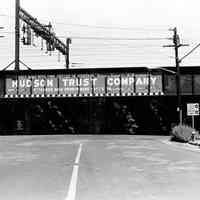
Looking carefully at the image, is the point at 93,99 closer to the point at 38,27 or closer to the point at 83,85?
the point at 83,85

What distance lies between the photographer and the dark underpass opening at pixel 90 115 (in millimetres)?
50375

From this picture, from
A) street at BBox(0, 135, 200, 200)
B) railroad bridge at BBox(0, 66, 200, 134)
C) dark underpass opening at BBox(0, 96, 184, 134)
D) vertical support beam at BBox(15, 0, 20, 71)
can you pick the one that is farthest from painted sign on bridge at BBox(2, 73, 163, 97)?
street at BBox(0, 135, 200, 200)

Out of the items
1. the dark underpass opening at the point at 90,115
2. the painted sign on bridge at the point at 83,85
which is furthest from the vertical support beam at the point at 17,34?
the dark underpass opening at the point at 90,115

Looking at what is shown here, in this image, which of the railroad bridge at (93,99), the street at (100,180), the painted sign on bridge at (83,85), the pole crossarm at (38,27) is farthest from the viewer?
the railroad bridge at (93,99)

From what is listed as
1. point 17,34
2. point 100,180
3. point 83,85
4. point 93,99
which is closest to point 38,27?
point 17,34

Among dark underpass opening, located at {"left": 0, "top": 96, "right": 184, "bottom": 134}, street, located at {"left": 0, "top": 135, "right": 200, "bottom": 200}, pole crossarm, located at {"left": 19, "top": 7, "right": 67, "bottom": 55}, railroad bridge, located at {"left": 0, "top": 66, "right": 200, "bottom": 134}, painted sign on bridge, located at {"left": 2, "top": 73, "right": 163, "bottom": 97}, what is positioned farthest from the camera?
dark underpass opening, located at {"left": 0, "top": 96, "right": 184, "bottom": 134}

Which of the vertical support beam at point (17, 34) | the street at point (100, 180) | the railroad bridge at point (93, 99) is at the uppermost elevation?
the vertical support beam at point (17, 34)

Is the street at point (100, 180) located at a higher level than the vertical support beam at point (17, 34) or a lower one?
lower

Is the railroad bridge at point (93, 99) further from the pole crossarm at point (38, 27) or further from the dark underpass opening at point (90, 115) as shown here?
the pole crossarm at point (38, 27)

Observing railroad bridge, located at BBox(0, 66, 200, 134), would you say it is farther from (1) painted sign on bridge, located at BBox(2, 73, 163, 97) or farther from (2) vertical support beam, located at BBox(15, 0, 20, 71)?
(2) vertical support beam, located at BBox(15, 0, 20, 71)

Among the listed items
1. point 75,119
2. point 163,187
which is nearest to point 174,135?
point 75,119

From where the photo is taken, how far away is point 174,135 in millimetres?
36094

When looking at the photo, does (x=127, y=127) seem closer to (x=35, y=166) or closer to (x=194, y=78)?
(x=194, y=78)

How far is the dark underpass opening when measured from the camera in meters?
50.4
